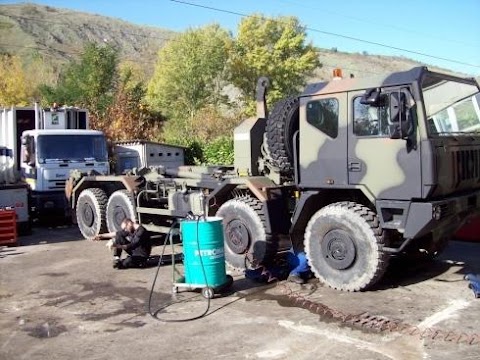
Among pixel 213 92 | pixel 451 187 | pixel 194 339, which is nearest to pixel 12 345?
pixel 194 339

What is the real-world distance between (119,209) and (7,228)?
2.52 metres

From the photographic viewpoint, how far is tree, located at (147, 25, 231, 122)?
145ft

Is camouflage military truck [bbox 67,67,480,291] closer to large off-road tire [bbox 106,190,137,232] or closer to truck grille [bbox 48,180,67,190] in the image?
large off-road tire [bbox 106,190,137,232]

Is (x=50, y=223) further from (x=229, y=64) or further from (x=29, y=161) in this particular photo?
(x=229, y=64)

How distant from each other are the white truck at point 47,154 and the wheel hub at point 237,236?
229 inches

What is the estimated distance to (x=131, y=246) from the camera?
8.92 m

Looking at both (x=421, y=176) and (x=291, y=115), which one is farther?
(x=291, y=115)

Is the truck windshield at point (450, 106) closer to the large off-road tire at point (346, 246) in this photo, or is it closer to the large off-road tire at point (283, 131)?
the large off-road tire at point (346, 246)

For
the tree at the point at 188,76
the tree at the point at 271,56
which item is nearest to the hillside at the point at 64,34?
the tree at the point at 188,76

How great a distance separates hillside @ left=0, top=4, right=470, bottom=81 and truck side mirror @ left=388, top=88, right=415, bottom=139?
6583cm

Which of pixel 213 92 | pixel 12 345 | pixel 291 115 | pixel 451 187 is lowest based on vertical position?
pixel 12 345

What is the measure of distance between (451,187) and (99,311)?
4.52 meters

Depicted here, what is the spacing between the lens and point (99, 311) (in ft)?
21.5

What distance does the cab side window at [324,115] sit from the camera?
7.03 meters
